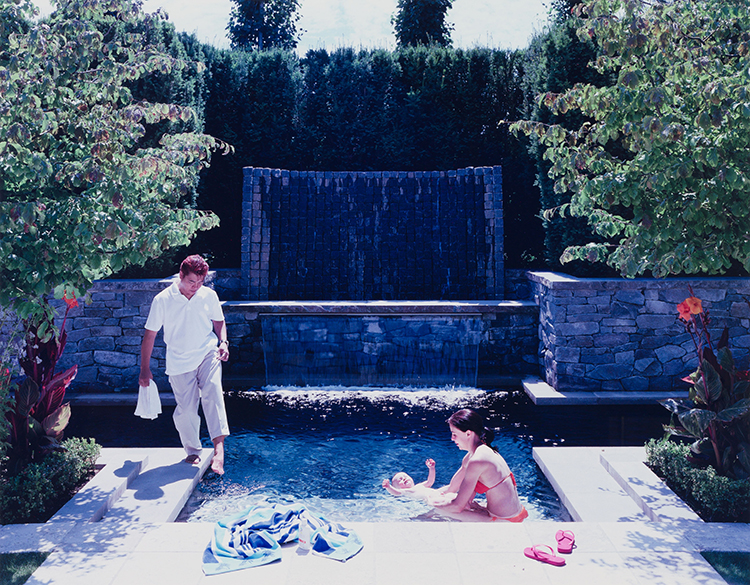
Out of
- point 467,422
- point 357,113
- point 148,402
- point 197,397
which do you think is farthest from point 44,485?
point 357,113

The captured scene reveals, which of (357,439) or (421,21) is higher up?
(421,21)

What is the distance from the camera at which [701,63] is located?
4.69 meters

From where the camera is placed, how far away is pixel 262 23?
29.7 meters

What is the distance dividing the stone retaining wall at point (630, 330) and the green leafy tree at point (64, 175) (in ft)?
19.7

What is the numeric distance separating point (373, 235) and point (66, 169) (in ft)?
25.7

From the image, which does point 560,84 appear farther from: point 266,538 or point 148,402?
point 266,538

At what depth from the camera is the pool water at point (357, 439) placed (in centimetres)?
592

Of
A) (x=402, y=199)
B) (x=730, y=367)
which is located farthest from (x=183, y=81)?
(x=730, y=367)

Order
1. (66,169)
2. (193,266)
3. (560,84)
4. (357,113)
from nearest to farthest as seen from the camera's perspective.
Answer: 1. (66,169)
2. (193,266)
3. (560,84)
4. (357,113)

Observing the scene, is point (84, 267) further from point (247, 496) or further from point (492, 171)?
point (492, 171)

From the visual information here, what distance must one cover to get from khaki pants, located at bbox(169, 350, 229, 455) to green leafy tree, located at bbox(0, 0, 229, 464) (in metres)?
1.10

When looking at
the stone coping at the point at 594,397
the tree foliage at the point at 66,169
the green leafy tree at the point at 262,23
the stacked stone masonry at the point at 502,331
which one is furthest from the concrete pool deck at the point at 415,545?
the green leafy tree at the point at 262,23

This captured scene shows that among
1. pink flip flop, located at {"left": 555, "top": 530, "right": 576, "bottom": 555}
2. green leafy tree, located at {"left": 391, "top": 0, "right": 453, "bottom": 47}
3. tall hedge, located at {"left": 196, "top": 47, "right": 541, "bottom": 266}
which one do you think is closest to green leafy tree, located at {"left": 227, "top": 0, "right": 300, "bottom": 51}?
green leafy tree, located at {"left": 391, "top": 0, "right": 453, "bottom": 47}

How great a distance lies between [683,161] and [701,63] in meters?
0.71
